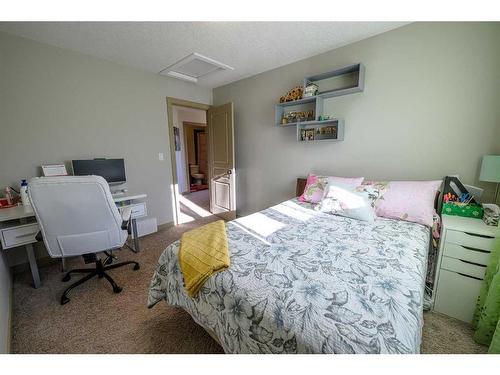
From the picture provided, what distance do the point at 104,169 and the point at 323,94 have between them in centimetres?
283

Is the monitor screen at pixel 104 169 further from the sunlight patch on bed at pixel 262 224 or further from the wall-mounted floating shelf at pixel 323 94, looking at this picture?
the wall-mounted floating shelf at pixel 323 94

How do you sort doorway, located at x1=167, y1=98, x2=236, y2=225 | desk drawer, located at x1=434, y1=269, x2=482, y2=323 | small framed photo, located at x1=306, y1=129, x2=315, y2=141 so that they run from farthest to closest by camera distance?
doorway, located at x1=167, y1=98, x2=236, y2=225, small framed photo, located at x1=306, y1=129, x2=315, y2=141, desk drawer, located at x1=434, y1=269, x2=482, y2=323

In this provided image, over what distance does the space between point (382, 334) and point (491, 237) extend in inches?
51.7

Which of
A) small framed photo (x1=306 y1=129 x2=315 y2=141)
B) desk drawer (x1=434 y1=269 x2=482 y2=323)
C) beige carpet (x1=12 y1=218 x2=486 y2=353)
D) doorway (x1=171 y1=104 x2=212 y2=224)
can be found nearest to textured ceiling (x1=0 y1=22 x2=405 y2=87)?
small framed photo (x1=306 y1=129 x2=315 y2=141)

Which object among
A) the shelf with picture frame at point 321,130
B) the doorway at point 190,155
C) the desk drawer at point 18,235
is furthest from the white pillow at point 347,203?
the doorway at point 190,155

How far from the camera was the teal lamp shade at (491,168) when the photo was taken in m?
1.42

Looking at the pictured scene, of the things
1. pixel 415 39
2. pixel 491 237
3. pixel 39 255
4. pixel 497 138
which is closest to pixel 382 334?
pixel 491 237

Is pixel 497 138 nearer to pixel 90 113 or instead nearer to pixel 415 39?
pixel 415 39

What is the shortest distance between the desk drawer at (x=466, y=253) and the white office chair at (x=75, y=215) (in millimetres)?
2529

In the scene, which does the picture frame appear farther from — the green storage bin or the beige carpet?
the green storage bin

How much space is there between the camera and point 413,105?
1.93 m

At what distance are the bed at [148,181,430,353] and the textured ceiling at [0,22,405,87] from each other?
1905 mm

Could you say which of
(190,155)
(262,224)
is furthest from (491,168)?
(190,155)

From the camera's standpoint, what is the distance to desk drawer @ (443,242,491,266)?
4.39 feet
